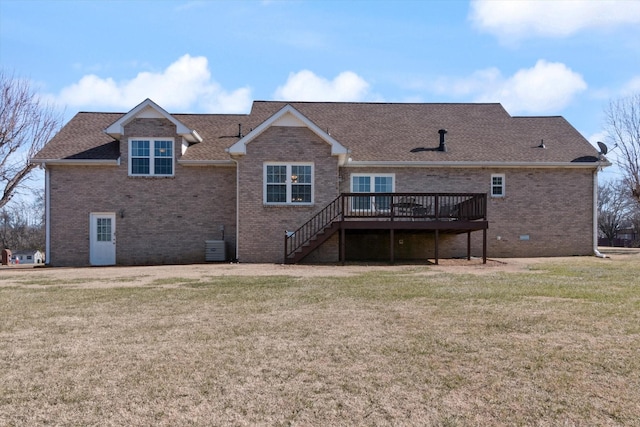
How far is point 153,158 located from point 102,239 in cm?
387

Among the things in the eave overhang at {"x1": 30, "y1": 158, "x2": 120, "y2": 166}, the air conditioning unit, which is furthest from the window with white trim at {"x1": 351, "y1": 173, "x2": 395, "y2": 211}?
the eave overhang at {"x1": 30, "y1": 158, "x2": 120, "y2": 166}

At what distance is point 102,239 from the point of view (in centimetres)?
2045

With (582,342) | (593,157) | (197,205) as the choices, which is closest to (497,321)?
(582,342)

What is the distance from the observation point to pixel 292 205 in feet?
62.4

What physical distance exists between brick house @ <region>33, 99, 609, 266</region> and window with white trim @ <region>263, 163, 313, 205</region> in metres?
0.04

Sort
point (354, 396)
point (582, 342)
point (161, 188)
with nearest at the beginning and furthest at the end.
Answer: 1. point (354, 396)
2. point (582, 342)
3. point (161, 188)

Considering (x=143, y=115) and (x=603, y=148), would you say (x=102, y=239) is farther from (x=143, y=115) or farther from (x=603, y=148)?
(x=603, y=148)

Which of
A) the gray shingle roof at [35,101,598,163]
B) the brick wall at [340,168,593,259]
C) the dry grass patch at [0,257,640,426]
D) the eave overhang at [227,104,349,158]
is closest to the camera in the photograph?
the dry grass patch at [0,257,640,426]

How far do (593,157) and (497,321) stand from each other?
57.9 feet

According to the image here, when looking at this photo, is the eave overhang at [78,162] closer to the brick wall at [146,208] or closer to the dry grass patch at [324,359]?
the brick wall at [146,208]

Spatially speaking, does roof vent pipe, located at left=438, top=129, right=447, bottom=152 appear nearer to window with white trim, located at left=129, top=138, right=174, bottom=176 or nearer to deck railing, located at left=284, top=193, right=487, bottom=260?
deck railing, located at left=284, top=193, right=487, bottom=260

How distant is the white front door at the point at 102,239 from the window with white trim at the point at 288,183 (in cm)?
664

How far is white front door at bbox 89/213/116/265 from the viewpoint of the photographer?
20375mm

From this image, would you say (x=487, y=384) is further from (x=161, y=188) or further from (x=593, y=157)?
(x=593, y=157)
